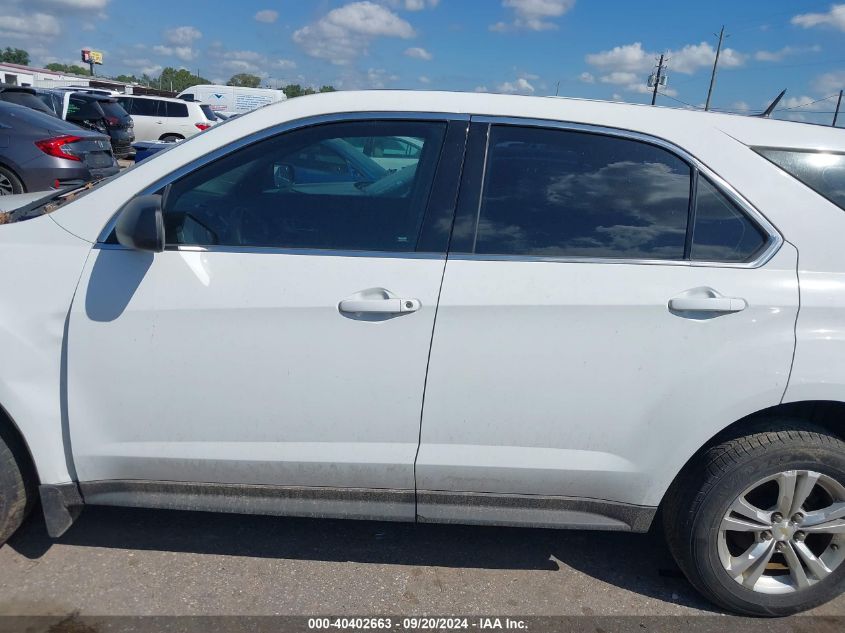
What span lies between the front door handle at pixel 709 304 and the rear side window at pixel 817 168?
53cm

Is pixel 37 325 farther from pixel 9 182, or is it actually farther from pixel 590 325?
pixel 9 182

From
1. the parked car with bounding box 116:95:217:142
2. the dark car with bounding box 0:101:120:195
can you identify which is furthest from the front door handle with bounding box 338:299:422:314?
the parked car with bounding box 116:95:217:142

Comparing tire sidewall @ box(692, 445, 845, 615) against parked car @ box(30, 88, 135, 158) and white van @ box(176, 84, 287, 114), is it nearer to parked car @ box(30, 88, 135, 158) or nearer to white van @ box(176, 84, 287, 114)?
parked car @ box(30, 88, 135, 158)

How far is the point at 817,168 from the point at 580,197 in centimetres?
84

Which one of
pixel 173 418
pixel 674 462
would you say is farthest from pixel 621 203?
pixel 173 418

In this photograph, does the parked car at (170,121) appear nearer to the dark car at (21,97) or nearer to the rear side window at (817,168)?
the dark car at (21,97)

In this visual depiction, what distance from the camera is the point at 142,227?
6.94ft

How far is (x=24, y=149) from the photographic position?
7.38 metres

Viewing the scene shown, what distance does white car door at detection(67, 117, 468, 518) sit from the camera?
7.22ft

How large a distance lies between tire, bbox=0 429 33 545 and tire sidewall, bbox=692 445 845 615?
2.45m

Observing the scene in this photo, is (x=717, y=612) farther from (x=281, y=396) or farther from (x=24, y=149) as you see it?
(x=24, y=149)

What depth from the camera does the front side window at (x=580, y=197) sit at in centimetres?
228

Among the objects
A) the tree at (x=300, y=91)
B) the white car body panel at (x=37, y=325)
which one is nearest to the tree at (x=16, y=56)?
the tree at (x=300, y=91)

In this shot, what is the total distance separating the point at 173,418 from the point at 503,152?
1.49 metres
